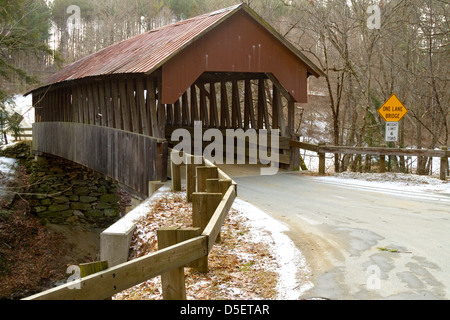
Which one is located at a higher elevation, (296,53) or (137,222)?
(296,53)

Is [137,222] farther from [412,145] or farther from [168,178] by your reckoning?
[412,145]

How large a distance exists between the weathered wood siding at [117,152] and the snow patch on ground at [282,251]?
301cm

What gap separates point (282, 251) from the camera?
609 cm

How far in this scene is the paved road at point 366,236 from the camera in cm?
482

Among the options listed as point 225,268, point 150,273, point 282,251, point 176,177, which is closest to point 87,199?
point 176,177

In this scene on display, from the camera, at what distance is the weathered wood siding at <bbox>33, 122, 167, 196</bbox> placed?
11.4 meters

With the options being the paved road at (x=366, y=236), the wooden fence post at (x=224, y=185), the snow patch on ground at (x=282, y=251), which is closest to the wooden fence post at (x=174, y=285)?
the snow patch on ground at (x=282, y=251)

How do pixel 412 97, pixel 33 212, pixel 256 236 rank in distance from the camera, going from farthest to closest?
pixel 412 97, pixel 33 212, pixel 256 236

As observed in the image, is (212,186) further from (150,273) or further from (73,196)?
(73,196)

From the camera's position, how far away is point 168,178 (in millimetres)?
11984

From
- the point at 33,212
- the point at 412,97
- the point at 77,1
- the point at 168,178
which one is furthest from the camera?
the point at 77,1

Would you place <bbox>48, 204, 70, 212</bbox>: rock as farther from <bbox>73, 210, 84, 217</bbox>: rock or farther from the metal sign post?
the metal sign post
